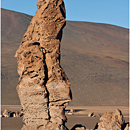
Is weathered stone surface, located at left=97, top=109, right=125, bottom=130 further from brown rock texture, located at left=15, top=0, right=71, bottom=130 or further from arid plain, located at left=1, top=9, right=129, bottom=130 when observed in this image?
arid plain, located at left=1, top=9, right=129, bottom=130

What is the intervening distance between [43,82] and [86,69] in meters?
51.6

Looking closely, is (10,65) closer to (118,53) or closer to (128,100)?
(128,100)

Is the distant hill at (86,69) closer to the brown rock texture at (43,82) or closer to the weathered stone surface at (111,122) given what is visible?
the weathered stone surface at (111,122)

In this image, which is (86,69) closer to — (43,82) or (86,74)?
(86,74)

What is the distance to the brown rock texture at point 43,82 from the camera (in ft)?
37.7

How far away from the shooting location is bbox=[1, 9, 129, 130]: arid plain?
141 feet

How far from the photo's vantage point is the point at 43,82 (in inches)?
453

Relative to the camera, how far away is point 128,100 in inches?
1895

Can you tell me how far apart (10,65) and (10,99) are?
14.9 metres

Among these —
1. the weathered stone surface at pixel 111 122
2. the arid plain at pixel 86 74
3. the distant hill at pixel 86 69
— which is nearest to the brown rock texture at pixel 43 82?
the weathered stone surface at pixel 111 122

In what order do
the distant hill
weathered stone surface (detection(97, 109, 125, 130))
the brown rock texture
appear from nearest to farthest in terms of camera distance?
the brown rock texture → weathered stone surface (detection(97, 109, 125, 130)) → the distant hill

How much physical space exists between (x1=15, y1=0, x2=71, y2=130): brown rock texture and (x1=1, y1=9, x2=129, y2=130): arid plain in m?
4.90

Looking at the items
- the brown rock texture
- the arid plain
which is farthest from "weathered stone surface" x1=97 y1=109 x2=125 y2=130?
the arid plain

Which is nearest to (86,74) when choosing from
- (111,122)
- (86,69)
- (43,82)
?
(86,69)
